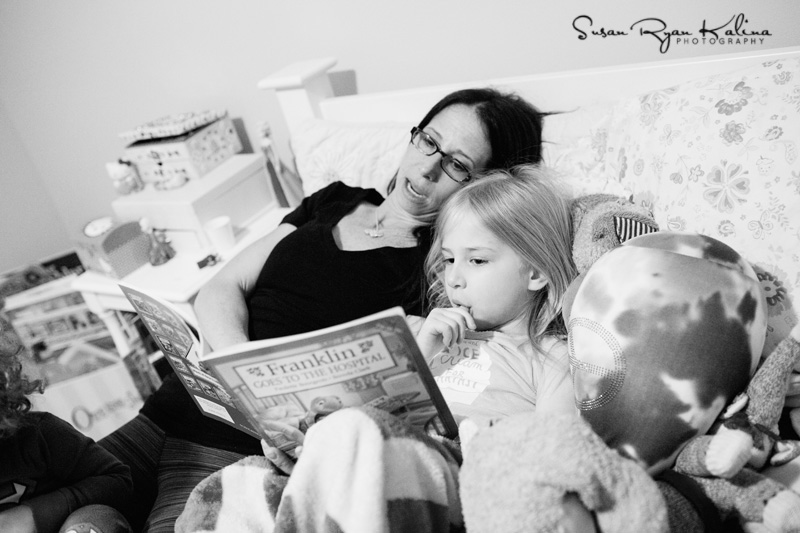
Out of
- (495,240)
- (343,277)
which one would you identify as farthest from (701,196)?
(343,277)

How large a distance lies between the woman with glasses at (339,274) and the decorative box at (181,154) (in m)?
0.69

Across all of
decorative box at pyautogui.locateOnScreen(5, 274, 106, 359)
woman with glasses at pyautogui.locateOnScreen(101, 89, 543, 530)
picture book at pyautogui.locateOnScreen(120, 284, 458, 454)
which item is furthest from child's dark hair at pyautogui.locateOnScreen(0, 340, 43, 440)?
decorative box at pyautogui.locateOnScreen(5, 274, 106, 359)

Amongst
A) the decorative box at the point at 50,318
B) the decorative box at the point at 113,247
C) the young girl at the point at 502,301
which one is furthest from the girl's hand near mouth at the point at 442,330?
the decorative box at the point at 50,318

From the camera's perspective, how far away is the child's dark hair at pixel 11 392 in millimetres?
862

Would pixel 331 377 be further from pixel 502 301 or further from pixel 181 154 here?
pixel 181 154

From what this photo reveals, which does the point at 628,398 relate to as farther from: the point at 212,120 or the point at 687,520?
the point at 212,120

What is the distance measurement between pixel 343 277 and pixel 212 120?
982 millimetres

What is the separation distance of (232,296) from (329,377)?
0.57m

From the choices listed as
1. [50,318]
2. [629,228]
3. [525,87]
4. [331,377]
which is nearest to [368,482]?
[331,377]

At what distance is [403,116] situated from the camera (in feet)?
4.60

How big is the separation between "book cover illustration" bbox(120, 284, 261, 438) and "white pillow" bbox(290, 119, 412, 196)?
2.17 feet

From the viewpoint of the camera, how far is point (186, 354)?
0.85m

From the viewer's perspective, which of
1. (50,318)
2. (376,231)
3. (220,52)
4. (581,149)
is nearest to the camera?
(581,149)

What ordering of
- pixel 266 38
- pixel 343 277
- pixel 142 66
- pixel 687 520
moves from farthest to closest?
pixel 142 66 < pixel 266 38 < pixel 343 277 < pixel 687 520
